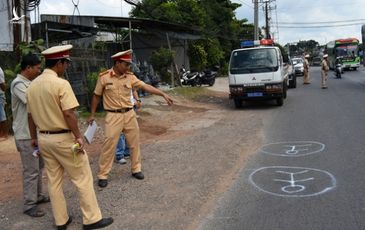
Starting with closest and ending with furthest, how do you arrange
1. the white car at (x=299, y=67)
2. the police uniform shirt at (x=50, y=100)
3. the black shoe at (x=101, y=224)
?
the police uniform shirt at (x=50, y=100), the black shoe at (x=101, y=224), the white car at (x=299, y=67)

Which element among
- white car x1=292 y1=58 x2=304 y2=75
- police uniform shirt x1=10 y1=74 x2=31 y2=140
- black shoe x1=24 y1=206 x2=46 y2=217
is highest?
white car x1=292 y1=58 x2=304 y2=75

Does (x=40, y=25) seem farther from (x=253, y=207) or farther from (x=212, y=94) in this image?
(x=253, y=207)

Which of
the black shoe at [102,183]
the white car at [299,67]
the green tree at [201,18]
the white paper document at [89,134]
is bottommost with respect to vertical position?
the black shoe at [102,183]

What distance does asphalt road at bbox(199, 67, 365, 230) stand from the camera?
16.3 feet

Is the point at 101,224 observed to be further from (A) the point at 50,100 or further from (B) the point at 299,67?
(B) the point at 299,67

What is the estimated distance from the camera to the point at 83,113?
13547 millimetres

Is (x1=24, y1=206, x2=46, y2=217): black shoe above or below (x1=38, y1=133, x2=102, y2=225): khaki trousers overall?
below

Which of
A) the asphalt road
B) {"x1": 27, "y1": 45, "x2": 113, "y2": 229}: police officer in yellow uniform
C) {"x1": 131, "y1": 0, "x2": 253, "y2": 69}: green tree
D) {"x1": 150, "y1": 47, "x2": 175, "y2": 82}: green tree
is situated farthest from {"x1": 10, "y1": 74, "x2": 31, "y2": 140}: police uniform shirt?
{"x1": 131, "y1": 0, "x2": 253, "y2": 69}: green tree

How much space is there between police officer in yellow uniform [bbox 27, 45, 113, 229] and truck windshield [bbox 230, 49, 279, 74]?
11.3 metres

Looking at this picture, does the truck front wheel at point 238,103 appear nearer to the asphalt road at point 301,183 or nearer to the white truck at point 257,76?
the white truck at point 257,76

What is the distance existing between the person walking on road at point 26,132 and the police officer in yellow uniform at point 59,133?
63 cm

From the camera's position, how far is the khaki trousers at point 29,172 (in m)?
5.58

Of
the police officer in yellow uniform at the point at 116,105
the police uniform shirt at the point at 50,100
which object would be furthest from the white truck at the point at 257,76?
the police uniform shirt at the point at 50,100

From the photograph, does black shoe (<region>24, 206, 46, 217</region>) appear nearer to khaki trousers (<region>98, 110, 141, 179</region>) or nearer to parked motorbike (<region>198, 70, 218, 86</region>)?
khaki trousers (<region>98, 110, 141, 179</region>)
